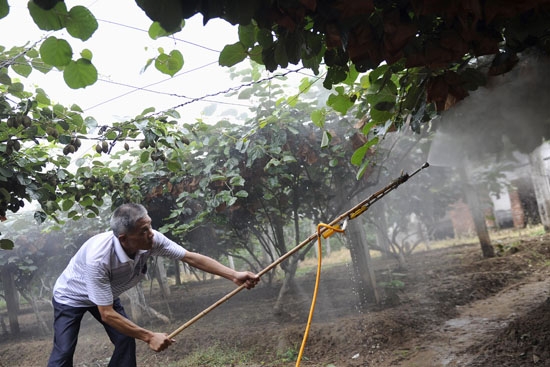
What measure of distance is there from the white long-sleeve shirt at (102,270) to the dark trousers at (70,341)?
0.08 m

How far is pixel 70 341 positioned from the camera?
3.11 m

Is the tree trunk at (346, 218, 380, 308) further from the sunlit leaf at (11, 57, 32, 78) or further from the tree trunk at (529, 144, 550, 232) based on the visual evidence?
the tree trunk at (529, 144, 550, 232)

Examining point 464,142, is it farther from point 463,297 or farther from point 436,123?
point 463,297

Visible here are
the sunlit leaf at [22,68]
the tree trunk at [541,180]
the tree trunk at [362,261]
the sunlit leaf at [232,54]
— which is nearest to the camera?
the sunlit leaf at [232,54]

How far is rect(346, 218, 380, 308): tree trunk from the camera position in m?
6.01

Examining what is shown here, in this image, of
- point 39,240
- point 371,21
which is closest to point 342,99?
point 371,21

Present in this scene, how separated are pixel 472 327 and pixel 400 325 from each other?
0.81 metres

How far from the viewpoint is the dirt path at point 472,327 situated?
12.8 ft

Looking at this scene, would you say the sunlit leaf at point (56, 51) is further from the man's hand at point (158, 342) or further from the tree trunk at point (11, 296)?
Result: the tree trunk at point (11, 296)

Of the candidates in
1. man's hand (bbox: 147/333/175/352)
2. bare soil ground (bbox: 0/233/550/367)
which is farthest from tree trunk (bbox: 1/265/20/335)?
man's hand (bbox: 147/333/175/352)

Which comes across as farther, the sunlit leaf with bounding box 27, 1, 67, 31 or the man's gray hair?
the man's gray hair

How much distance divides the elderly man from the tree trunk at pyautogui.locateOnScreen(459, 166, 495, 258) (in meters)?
7.10

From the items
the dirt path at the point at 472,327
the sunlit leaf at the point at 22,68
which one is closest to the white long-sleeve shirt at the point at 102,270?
the sunlit leaf at the point at 22,68

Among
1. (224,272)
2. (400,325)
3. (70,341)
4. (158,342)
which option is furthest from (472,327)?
(70,341)
